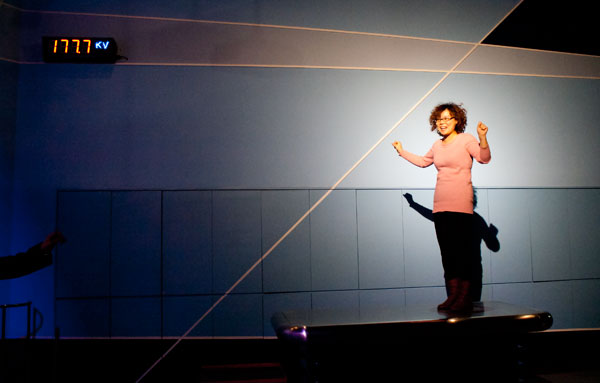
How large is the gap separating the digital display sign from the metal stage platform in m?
2.64

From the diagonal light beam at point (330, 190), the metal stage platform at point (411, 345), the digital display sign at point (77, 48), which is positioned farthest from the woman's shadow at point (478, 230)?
the digital display sign at point (77, 48)

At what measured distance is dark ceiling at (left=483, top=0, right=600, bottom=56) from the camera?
3.53m

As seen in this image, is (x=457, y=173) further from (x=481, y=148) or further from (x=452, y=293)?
(x=452, y=293)

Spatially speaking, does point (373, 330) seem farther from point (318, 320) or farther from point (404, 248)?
point (404, 248)

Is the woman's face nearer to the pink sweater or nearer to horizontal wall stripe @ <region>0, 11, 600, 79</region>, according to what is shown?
the pink sweater

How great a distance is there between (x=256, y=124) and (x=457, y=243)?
187cm

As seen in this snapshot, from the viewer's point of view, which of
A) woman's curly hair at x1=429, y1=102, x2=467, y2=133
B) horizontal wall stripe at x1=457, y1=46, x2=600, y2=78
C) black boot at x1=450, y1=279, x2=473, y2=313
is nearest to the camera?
black boot at x1=450, y1=279, x2=473, y2=313

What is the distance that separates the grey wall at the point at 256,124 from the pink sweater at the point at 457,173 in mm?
700

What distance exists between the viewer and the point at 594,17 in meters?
3.59

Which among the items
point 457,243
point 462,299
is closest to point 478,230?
point 457,243

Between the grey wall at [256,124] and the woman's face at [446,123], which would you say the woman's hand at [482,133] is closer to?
the woman's face at [446,123]

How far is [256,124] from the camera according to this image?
335 centimetres

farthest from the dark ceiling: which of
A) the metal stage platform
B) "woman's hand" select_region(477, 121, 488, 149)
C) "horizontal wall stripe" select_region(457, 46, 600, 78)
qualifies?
the metal stage platform

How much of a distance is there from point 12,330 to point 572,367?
425cm
